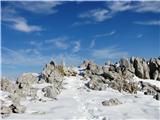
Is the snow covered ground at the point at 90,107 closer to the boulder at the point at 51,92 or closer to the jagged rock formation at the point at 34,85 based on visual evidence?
the boulder at the point at 51,92

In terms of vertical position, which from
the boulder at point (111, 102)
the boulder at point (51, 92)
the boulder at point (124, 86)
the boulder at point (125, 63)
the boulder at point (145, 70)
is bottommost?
the boulder at point (111, 102)

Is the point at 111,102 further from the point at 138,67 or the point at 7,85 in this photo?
the point at 138,67

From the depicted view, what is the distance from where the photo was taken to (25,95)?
35.2m

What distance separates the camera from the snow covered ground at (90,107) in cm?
2553

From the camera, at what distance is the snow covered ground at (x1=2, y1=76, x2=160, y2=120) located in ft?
83.8

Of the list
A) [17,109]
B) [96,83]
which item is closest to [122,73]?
[96,83]

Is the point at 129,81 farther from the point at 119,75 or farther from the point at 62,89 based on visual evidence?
the point at 62,89

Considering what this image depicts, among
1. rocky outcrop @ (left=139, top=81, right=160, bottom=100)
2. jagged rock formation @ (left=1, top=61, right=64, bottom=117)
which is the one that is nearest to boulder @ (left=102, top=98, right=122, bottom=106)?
rocky outcrop @ (left=139, top=81, right=160, bottom=100)

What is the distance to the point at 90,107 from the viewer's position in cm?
2945

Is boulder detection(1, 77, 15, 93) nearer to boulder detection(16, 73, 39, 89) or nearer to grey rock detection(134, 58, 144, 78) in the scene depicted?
boulder detection(16, 73, 39, 89)

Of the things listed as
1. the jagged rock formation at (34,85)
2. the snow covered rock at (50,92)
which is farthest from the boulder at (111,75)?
the snow covered rock at (50,92)

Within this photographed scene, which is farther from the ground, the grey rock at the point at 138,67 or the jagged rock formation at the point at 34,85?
the grey rock at the point at 138,67

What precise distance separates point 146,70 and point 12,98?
67.0 ft

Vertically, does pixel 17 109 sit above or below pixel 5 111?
above
